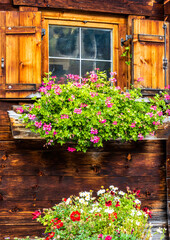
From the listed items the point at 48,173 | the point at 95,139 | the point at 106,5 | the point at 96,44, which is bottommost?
the point at 48,173

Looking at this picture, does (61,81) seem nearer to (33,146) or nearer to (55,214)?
(33,146)

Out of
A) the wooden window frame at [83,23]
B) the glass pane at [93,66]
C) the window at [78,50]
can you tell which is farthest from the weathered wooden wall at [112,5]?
the glass pane at [93,66]

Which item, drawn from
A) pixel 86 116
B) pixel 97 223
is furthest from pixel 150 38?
pixel 97 223

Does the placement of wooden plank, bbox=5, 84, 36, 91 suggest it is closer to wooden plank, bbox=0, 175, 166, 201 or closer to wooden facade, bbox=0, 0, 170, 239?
wooden facade, bbox=0, 0, 170, 239

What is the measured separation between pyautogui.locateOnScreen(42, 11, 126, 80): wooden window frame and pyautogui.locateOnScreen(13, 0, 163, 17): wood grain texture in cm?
11

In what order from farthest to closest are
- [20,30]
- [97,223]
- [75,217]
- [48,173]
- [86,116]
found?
[48,173] < [20,30] < [86,116] < [97,223] < [75,217]

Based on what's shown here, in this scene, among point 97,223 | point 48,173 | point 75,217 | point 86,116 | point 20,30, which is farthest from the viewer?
point 48,173

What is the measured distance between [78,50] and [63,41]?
9.0 inches

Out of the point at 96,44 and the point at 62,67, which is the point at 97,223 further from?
the point at 96,44

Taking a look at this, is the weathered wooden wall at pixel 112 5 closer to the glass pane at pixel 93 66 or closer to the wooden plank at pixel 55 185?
the glass pane at pixel 93 66

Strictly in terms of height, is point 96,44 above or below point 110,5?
below

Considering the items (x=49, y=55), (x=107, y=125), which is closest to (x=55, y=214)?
(x=107, y=125)

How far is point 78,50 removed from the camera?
468 centimetres

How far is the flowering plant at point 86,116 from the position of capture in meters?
3.78
